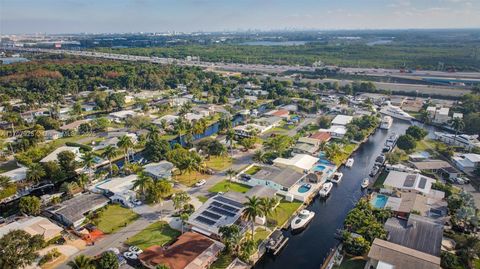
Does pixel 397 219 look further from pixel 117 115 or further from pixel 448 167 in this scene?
pixel 117 115


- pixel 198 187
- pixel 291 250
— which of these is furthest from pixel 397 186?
pixel 198 187

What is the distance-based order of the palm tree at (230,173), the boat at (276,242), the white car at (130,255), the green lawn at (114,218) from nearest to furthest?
the white car at (130,255)
the boat at (276,242)
the green lawn at (114,218)
the palm tree at (230,173)

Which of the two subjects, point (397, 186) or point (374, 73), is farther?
point (374, 73)

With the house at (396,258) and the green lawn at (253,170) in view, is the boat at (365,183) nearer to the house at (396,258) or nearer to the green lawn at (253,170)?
the green lawn at (253,170)

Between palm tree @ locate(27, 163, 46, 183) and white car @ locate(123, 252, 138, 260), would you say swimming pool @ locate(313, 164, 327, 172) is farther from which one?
palm tree @ locate(27, 163, 46, 183)

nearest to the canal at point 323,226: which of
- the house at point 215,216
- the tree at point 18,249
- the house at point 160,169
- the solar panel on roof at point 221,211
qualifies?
the house at point 215,216
